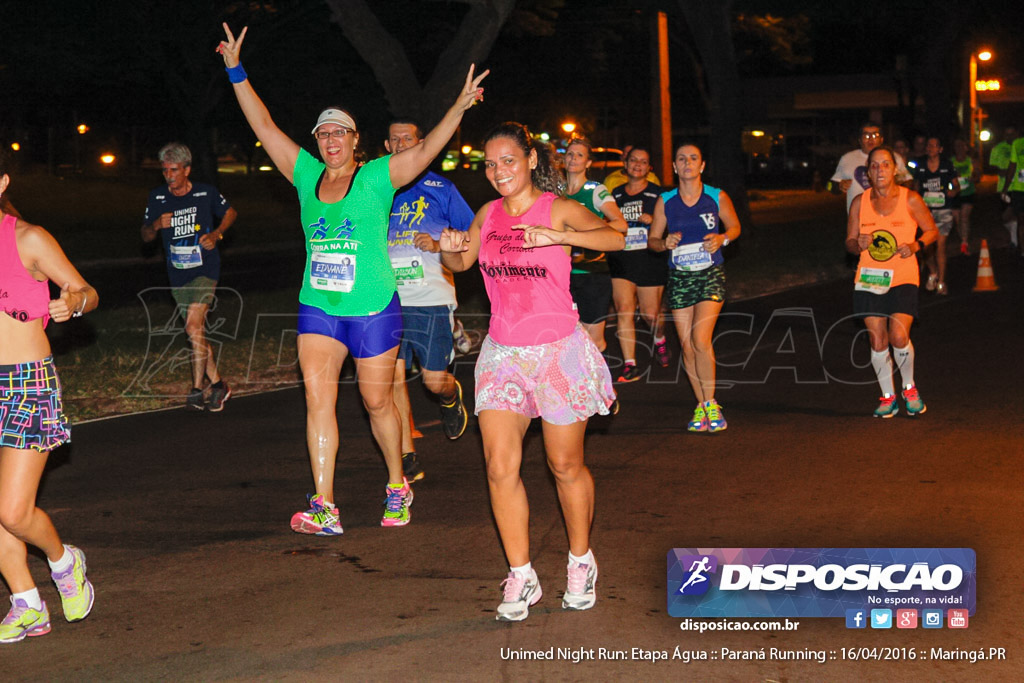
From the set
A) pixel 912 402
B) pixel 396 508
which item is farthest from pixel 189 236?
pixel 912 402

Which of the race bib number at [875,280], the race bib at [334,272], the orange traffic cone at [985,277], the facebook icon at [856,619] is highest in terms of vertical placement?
the race bib at [334,272]

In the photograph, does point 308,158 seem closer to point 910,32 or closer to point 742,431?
point 742,431

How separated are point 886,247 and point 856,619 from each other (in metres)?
4.62

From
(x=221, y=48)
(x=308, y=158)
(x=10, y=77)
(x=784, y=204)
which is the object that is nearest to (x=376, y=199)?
(x=308, y=158)

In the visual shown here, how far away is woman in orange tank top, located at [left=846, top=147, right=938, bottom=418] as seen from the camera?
912cm

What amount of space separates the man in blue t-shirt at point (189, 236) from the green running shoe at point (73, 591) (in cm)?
509

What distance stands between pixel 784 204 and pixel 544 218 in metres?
38.3

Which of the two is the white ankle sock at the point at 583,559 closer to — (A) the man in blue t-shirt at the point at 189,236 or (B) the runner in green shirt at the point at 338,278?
(B) the runner in green shirt at the point at 338,278

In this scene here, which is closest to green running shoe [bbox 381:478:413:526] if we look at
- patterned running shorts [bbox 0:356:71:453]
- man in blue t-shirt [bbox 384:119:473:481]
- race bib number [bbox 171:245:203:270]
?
man in blue t-shirt [bbox 384:119:473:481]

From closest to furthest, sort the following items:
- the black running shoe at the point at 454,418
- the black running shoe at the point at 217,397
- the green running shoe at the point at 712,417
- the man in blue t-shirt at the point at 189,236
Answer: the black running shoe at the point at 454,418 < the green running shoe at the point at 712,417 < the man in blue t-shirt at the point at 189,236 < the black running shoe at the point at 217,397

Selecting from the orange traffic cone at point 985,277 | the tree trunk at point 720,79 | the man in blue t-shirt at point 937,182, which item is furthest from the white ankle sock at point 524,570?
the tree trunk at point 720,79

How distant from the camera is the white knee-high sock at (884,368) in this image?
9453 millimetres

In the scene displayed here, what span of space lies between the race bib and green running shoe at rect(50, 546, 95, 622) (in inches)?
74.0

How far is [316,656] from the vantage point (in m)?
4.97
